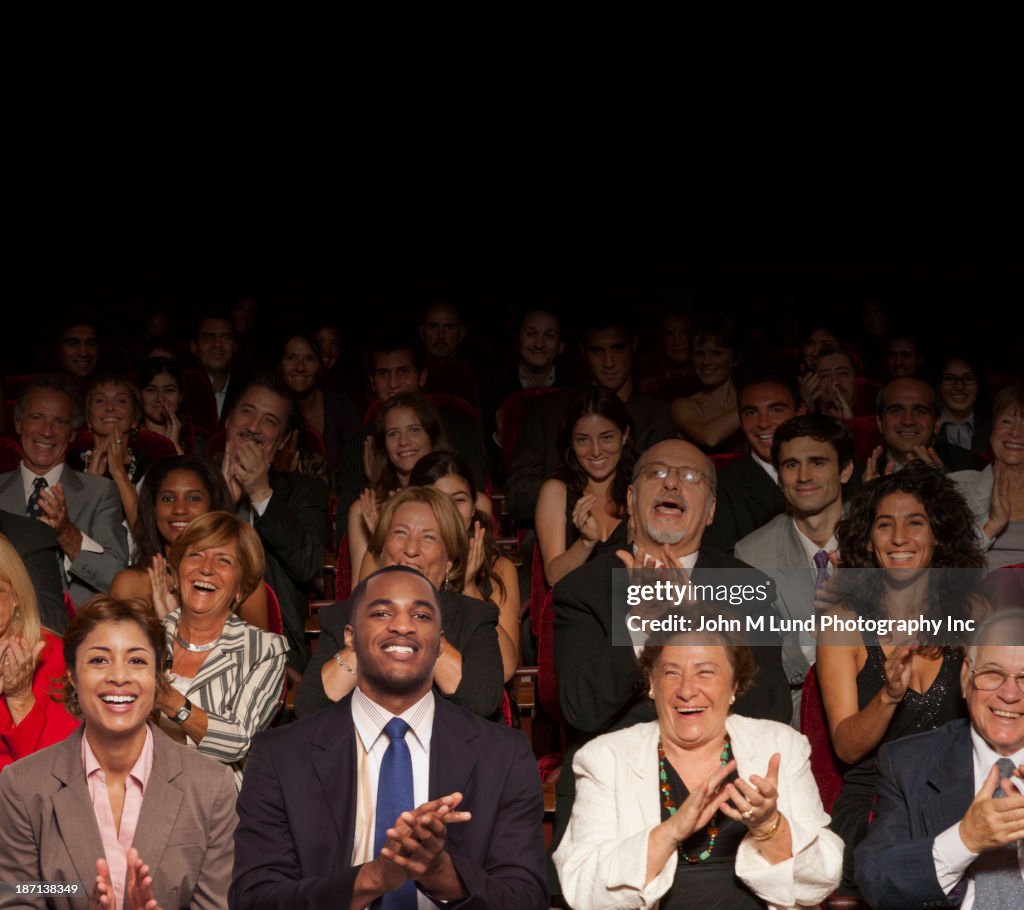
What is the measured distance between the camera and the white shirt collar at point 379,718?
2.19 meters

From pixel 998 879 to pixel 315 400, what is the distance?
3467 mm

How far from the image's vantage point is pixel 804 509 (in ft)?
10.7

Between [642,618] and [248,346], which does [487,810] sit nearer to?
[642,618]

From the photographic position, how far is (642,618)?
8.47 ft

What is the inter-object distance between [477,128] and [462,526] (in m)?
4.94

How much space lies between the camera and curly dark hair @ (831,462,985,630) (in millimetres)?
2631

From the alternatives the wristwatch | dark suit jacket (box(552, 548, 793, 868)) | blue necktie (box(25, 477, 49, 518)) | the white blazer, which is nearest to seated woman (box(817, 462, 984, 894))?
dark suit jacket (box(552, 548, 793, 868))

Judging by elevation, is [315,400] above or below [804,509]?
above

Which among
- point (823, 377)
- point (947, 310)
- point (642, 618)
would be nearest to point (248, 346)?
point (823, 377)

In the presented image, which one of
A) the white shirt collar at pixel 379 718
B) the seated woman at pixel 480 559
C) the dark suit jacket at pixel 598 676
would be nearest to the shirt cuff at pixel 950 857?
the dark suit jacket at pixel 598 676

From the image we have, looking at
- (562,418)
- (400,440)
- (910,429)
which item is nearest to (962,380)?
(910,429)

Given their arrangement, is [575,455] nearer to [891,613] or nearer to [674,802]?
[891,613]

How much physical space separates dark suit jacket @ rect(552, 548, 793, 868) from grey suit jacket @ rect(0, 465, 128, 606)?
4.71ft

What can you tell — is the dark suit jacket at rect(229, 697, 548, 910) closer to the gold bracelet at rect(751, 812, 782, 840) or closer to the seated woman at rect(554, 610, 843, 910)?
the seated woman at rect(554, 610, 843, 910)
